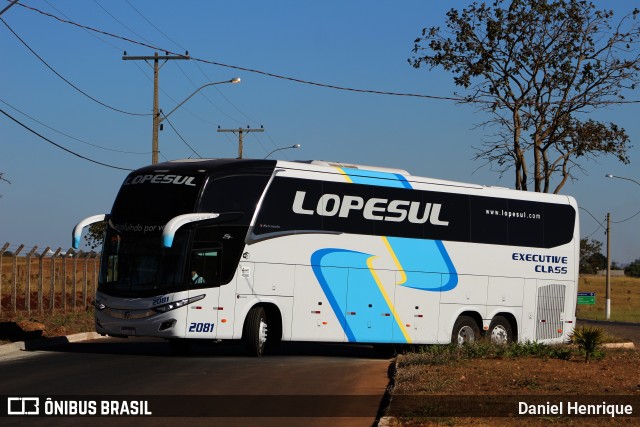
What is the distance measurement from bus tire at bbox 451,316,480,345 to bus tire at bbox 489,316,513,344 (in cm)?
47

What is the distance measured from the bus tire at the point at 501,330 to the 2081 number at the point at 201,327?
835cm

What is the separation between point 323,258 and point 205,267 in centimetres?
301

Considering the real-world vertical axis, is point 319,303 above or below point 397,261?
below

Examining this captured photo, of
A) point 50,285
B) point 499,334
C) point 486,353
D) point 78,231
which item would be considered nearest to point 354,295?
point 486,353

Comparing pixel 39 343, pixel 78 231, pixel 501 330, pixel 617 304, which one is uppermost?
pixel 78 231

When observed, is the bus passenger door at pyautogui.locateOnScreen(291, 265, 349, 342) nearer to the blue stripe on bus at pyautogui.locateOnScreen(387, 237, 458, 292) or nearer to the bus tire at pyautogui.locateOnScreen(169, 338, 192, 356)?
the blue stripe on bus at pyautogui.locateOnScreen(387, 237, 458, 292)

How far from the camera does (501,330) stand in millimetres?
29797

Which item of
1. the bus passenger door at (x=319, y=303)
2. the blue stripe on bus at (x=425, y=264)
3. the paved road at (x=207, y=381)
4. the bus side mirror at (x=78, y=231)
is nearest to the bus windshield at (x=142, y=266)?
the bus side mirror at (x=78, y=231)

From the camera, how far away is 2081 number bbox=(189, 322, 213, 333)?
78.7 feet

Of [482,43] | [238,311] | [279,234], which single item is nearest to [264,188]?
[279,234]

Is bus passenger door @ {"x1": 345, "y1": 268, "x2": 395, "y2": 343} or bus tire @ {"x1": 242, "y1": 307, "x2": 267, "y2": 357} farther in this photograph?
bus passenger door @ {"x1": 345, "y1": 268, "x2": 395, "y2": 343}

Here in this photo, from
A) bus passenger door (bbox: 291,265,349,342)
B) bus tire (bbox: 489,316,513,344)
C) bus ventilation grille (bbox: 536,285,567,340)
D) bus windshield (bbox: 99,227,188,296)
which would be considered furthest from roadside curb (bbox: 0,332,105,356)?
bus ventilation grille (bbox: 536,285,567,340)

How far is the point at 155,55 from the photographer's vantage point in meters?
43.9

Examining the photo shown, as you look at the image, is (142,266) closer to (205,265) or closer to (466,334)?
(205,265)
